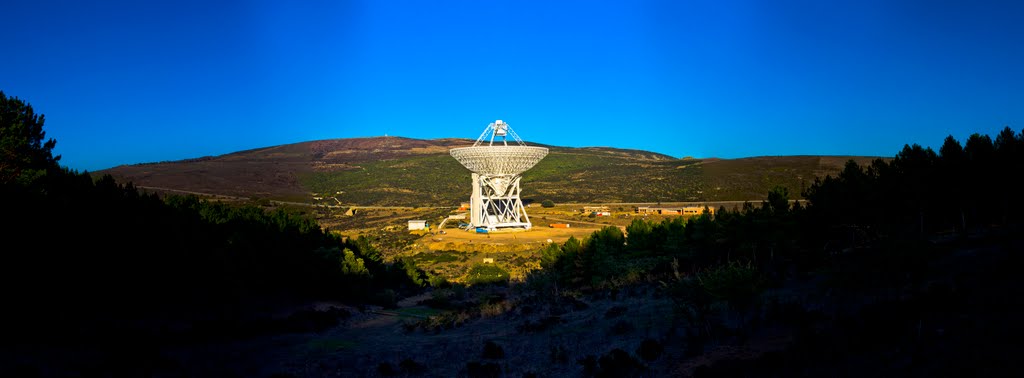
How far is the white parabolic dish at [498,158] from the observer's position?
220 ft

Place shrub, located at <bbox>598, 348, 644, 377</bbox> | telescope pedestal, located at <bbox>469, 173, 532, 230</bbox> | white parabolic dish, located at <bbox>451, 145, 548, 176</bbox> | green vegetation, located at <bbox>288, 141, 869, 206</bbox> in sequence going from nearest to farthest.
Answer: shrub, located at <bbox>598, 348, 644, 377</bbox> → white parabolic dish, located at <bbox>451, 145, 548, 176</bbox> → telescope pedestal, located at <bbox>469, 173, 532, 230</bbox> → green vegetation, located at <bbox>288, 141, 869, 206</bbox>

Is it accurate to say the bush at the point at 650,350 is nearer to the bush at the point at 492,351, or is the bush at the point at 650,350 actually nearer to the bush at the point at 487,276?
the bush at the point at 492,351

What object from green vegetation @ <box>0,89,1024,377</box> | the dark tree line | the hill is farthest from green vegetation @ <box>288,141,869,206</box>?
the dark tree line

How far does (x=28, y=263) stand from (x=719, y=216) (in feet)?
99.4

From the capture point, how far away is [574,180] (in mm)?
149750

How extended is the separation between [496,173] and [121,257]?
4857 centimetres

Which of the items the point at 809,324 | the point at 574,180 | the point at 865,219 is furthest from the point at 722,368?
the point at 574,180

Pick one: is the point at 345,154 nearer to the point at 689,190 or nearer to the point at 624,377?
the point at 689,190

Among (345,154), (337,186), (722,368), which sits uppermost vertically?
(345,154)

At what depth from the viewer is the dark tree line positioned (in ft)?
63.6

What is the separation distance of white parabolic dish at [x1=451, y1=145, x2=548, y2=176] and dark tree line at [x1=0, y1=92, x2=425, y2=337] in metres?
29.5

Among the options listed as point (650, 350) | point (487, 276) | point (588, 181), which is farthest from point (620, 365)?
point (588, 181)

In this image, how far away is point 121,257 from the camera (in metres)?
23.3

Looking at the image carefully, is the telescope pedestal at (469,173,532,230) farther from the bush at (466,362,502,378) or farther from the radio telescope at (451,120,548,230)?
the bush at (466,362,502,378)
